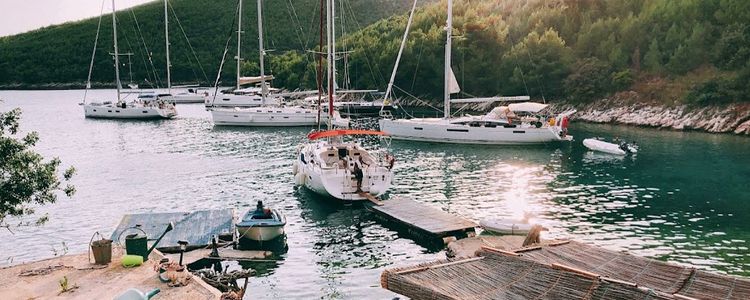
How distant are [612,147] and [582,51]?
43579 millimetres

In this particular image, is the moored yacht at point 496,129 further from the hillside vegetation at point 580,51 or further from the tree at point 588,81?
the tree at point 588,81

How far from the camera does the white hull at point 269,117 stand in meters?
83.4

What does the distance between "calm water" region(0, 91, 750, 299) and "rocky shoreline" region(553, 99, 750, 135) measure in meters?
3.67

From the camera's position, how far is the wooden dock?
30625mm

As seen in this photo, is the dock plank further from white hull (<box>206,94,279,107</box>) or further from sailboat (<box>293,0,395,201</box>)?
A: white hull (<box>206,94,279,107</box>)

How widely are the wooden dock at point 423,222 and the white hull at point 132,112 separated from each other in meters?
68.3

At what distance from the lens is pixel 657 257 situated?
2783 cm

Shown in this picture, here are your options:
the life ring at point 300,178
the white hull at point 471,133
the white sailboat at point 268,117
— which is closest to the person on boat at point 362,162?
the life ring at point 300,178

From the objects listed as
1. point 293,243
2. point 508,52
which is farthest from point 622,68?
point 293,243

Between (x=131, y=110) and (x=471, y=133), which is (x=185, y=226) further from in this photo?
(x=131, y=110)

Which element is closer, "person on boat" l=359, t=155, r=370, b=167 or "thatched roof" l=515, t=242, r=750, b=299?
"thatched roof" l=515, t=242, r=750, b=299

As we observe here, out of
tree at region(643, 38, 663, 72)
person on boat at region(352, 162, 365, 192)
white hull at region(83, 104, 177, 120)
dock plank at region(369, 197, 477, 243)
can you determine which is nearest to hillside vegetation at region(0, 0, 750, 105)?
tree at region(643, 38, 663, 72)

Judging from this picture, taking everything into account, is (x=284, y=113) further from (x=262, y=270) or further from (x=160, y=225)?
(x=262, y=270)

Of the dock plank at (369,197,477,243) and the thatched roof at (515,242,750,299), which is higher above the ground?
the thatched roof at (515,242,750,299)
